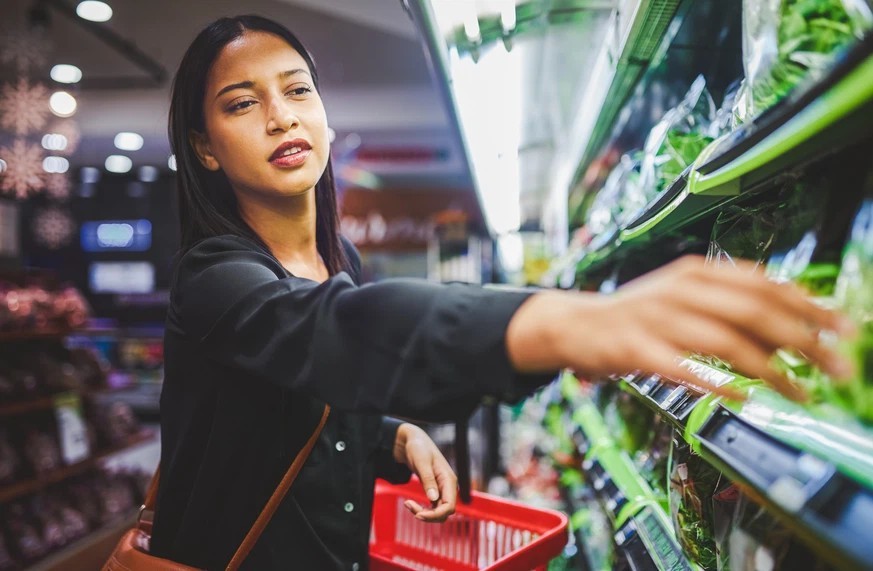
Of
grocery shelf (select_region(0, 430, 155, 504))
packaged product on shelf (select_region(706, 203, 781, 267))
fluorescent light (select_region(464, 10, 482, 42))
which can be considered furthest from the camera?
grocery shelf (select_region(0, 430, 155, 504))

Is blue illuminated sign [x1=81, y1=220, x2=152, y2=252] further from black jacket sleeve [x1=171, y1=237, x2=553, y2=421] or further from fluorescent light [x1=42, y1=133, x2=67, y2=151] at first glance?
black jacket sleeve [x1=171, y1=237, x2=553, y2=421]

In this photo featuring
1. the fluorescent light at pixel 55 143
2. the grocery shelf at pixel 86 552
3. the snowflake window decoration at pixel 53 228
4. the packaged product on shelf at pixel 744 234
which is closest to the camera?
the packaged product on shelf at pixel 744 234

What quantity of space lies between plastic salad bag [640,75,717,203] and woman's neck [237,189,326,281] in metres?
0.76

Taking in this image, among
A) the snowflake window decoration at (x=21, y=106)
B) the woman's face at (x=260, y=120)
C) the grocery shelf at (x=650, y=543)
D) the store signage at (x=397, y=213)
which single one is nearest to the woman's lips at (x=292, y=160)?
the woman's face at (x=260, y=120)

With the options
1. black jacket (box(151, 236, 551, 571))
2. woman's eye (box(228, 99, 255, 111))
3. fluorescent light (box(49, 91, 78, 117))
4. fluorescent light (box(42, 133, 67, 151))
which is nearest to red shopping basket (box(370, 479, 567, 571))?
black jacket (box(151, 236, 551, 571))

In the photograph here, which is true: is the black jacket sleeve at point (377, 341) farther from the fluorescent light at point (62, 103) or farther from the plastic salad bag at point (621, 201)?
the fluorescent light at point (62, 103)

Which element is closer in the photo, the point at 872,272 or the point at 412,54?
the point at 872,272

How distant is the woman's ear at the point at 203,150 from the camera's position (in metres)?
1.09

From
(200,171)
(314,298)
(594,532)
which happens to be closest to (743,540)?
(314,298)

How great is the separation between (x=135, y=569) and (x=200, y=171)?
2.29 ft

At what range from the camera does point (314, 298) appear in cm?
69

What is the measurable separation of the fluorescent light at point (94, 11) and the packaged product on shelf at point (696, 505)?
188 inches

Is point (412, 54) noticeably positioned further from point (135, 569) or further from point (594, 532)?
point (135, 569)

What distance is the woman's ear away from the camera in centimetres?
109
